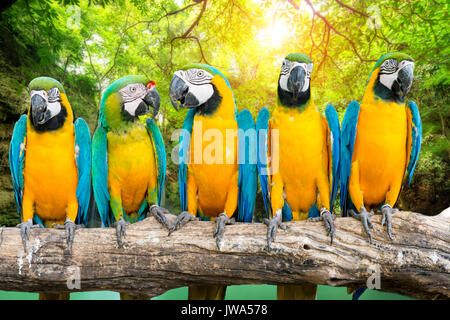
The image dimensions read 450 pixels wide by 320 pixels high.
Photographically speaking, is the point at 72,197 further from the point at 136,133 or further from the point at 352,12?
the point at 352,12

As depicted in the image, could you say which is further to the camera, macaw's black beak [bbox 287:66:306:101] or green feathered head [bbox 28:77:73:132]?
green feathered head [bbox 28:77:73:132]

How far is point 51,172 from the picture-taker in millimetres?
2125

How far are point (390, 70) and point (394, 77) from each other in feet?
0.19

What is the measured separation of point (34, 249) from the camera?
6.16 feet

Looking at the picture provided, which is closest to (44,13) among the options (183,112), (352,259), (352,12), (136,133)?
(183,112)

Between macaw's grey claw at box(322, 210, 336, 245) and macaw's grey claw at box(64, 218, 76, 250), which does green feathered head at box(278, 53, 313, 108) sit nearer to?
macaw's grey claw at box(322, 210, 336, 245)

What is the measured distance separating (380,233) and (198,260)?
3.77ft

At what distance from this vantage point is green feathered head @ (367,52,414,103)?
1903mm

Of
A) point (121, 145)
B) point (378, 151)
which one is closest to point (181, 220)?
point (121, 145)

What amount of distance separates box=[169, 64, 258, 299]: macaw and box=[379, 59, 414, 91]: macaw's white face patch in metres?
0.96

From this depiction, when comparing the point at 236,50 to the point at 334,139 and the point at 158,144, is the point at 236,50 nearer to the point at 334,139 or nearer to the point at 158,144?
A: the point at 158,144

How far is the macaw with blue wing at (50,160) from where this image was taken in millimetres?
2063

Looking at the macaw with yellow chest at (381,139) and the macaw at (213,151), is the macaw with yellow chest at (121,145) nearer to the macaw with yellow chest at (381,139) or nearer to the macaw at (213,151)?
the macaw at (213,151)

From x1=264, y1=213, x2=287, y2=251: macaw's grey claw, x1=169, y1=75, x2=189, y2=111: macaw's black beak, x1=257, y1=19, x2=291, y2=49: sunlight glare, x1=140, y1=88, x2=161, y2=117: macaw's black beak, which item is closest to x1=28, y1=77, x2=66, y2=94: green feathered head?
x1=140, y1=88, x2=161, y2=117: macaw's black beak
